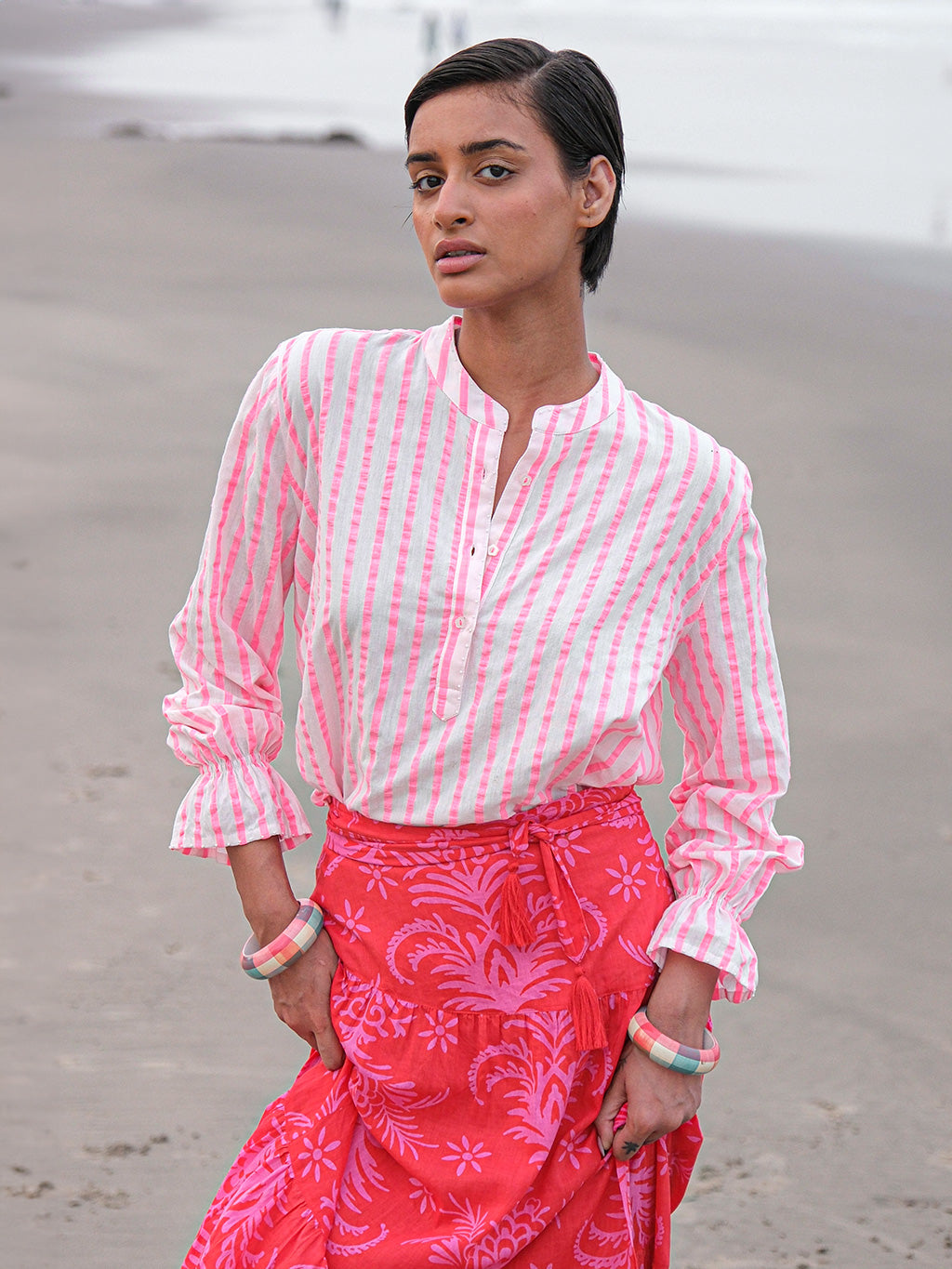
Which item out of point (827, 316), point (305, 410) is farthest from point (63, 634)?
point (827, 316)

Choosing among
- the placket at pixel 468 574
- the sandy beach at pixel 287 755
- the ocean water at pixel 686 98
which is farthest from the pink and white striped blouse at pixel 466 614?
the ocean water at pixel 686 98

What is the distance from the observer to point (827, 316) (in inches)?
430

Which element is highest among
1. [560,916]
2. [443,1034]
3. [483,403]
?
[483,403]

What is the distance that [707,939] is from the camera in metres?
1.81

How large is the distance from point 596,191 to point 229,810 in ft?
2.46

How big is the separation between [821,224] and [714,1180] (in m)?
12.5

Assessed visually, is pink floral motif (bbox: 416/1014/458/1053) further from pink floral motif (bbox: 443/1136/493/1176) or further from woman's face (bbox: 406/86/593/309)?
woman's face (bbox: 406/86/593/309)

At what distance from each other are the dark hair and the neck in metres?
0.13

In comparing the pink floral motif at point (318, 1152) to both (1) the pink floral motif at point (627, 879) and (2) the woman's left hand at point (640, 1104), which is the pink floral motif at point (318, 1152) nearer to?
(2) the woman's left hand at point (640, 1104)

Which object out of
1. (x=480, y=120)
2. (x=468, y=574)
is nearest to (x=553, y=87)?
(x=480, y=120)

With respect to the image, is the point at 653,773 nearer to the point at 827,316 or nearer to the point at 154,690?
the point at 154,690

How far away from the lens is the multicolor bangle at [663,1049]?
1801 millimetres

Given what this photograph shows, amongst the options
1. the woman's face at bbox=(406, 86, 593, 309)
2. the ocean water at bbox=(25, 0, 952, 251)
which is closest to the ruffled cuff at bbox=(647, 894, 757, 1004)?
the woman's face at bbox=(406, 86, 593, 309)

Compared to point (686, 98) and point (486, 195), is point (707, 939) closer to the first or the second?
point (486, 195)
